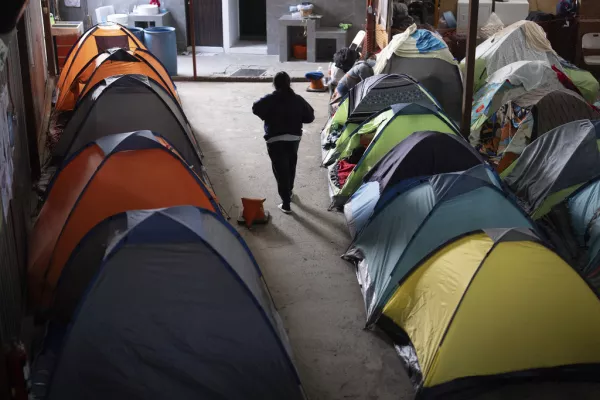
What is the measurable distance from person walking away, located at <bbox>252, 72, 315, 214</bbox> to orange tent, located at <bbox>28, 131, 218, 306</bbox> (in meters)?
1.30

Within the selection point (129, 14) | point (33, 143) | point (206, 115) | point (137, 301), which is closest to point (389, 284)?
point (137, 301)

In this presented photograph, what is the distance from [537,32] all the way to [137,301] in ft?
33.6

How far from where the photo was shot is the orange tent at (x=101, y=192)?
6.27 meters

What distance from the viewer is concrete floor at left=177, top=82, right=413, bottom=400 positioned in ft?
18.1

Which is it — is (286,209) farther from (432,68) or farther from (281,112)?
(432,68)

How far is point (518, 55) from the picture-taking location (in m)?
12.4

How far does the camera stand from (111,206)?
20.8 feet

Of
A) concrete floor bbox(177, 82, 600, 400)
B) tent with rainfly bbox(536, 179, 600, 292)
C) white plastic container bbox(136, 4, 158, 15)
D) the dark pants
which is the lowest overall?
concrete floor bbox(177, 82, 600, 400)

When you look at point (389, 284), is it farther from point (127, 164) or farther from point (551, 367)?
point (127, 164)

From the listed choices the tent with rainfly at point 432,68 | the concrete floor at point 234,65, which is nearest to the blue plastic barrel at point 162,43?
the concrete floor at point 234,65

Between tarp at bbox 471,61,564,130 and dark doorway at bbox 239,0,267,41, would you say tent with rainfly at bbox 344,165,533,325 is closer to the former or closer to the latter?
tarp at bbox 471,61,564,130

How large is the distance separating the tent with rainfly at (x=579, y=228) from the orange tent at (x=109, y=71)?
5.89 metres

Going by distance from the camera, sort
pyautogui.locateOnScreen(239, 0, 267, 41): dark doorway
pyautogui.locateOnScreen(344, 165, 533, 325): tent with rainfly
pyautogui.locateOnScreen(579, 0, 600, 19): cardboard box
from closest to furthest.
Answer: pyautogui.locateOnScreen(344, 165, 533, 325): tent with rainfly < pyautogui.locateOnScreen(579, 0, 600, 19): cardboard box < pyautogui.locateOnScreen(239, 0, 267, 41): dark doorway

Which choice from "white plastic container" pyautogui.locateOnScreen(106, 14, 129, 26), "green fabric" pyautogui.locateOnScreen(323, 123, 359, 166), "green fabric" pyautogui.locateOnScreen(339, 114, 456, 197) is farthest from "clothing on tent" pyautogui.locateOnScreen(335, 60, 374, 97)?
"white plastic container" pyautogui.locateOnScreen(106, 14, 129, 26)
